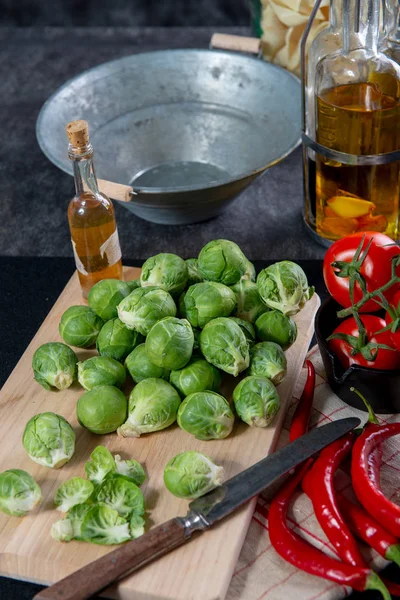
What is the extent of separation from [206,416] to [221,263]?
0.40 meters

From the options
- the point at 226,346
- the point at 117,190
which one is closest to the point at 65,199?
the point at 117,190

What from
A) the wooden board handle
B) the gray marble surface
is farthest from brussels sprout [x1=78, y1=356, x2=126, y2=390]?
the gray marble surface

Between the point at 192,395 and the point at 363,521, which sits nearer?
the point at 363,521

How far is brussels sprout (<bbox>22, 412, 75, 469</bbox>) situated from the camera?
4.85 feet

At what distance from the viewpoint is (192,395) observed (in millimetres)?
1523

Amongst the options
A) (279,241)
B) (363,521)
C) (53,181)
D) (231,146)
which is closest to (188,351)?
(363,521)

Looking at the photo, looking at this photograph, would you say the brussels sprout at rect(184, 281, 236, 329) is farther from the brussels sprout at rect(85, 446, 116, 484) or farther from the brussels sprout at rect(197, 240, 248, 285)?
the brussels sprout at rect(85, 446, 116, 484)

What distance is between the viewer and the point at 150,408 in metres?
1.52

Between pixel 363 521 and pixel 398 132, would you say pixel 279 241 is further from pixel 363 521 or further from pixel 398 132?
pixel 363 521

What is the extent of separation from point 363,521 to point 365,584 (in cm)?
13

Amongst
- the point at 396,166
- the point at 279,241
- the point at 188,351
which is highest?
the point at 396,166

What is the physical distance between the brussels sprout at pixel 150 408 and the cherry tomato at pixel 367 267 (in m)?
0.42

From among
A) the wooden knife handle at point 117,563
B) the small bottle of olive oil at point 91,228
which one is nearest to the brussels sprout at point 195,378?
the wooden knife handle at point 117,563

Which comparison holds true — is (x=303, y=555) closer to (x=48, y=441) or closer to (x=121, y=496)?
(x=121, y=496)
